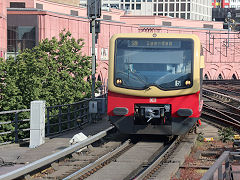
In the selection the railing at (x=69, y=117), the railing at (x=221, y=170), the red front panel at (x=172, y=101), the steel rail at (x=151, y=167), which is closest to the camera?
the railing at (x=221, y=170)

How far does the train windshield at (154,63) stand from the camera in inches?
576

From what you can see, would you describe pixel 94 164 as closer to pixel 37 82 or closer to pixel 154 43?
pixel 154 43

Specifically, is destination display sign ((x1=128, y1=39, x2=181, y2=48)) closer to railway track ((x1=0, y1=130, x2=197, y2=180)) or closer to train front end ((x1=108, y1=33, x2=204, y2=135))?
train front end ((x1=108, y1=33, x2=204, y2=135))

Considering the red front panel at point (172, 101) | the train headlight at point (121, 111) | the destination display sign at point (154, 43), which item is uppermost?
the destination display sign at point (154, 43)

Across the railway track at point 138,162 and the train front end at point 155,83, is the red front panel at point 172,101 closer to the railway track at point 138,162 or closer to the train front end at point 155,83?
the train front end at point 155,83

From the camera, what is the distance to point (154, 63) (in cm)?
1474

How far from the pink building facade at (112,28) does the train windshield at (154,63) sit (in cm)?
3598

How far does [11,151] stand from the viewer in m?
13.5

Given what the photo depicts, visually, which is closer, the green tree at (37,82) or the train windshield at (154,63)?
the train windshield at (154,63)

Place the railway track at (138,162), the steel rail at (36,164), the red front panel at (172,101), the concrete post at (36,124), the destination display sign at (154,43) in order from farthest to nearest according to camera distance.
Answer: the destination display sign at (154,43) → the red front panel at (172,101) → the concrete post at (36,124) → the railway track at (138,162) → the steel rail at (36,164)

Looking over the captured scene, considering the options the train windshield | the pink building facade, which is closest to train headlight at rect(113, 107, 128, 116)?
the train windshield

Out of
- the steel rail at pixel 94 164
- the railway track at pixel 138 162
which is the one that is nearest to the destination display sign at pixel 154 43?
the railway track at pixel 138 162

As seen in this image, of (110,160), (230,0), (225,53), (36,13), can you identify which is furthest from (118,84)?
(230,0)

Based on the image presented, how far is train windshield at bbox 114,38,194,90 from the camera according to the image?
14.6m
